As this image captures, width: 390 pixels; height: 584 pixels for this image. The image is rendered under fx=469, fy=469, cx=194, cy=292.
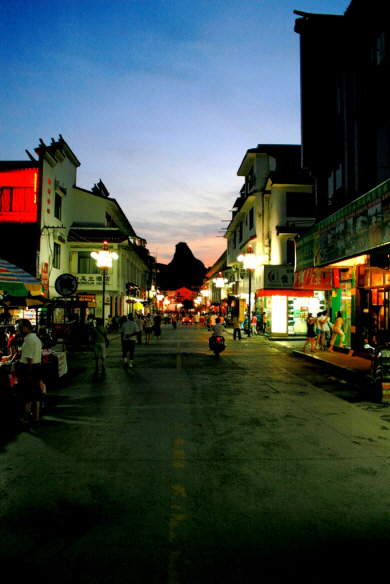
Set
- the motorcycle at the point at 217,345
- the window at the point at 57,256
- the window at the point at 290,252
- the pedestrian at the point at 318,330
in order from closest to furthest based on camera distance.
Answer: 1. the motorcycle at the point at 217,345
2. the pedestrian at the point at 318,330
3. the window at the point at 290,252
4. the window at the point at 57,256

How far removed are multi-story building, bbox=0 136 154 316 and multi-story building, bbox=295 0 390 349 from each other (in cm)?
1282

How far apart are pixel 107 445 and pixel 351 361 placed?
40.4 feet

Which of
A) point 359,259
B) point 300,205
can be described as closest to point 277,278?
point 300,205

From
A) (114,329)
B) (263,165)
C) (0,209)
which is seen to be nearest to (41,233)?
(0,209)

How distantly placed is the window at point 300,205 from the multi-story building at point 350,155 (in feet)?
35.1

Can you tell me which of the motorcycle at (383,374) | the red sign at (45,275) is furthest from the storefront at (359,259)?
the red sign at (45,275)

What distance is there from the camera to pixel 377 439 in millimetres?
7281

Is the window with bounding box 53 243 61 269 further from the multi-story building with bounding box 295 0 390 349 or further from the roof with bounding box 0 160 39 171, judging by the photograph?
the multi-story building with bounding box 295 0 390 349

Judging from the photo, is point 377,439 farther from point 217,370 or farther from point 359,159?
point 359,159

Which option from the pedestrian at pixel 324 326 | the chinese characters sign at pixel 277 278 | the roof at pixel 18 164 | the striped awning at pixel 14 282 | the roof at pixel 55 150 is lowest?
the pedestrian at pixel 324 326

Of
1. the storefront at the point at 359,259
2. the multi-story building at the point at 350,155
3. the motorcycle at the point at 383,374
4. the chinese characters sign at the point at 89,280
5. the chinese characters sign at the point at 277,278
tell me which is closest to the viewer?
the motorcycle at the point at 383,374

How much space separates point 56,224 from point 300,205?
17.3m

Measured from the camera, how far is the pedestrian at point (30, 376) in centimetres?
783

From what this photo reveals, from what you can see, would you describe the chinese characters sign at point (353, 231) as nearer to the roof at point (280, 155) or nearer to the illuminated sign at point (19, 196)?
the illuminated sign at point (19, 196)
